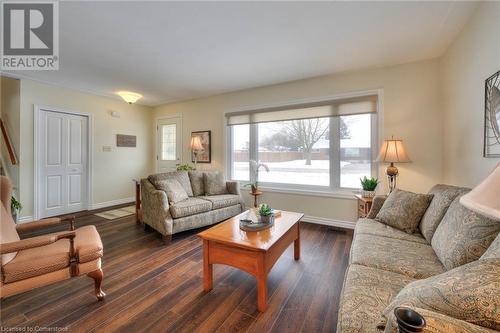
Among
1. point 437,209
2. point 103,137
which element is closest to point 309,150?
point 437,209

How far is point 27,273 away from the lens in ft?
4.95

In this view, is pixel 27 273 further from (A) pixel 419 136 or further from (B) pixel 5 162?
(A) pixel 419 136

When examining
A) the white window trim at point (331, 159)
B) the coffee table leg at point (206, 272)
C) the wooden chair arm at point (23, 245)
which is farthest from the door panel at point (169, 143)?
the wooden chair arm at point (23, 245)

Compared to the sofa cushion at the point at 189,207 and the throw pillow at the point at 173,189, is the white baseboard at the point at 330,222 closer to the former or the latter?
the sofa cushion at the point at 189,207

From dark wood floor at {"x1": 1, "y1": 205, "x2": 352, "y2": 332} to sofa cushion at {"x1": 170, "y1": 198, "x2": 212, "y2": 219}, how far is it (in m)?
0.54

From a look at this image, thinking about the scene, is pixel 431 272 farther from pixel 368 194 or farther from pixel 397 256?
pixel 368 194

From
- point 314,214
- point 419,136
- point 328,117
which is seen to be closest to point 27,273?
point 314,214

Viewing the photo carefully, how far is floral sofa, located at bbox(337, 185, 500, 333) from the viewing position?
2.19 feet

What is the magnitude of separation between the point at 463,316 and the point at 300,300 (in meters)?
1.30

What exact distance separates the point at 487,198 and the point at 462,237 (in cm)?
88

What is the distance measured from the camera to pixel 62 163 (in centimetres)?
418

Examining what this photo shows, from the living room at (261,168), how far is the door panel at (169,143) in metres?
0.29

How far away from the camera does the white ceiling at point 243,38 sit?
→ 78.3 inches

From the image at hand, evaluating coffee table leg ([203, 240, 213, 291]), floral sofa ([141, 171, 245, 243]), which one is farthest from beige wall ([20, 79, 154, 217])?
coffee table leg ([203, 240, 213, 291])
